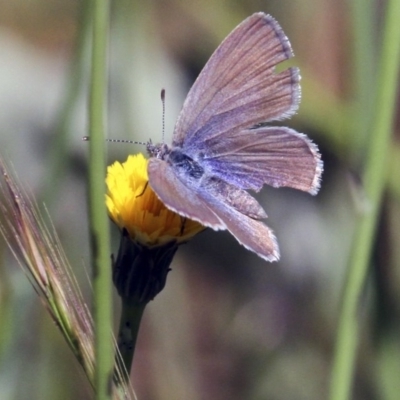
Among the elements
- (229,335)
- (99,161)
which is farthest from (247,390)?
(99,161)

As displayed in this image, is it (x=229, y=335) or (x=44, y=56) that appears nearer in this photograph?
(x=229, y=335)

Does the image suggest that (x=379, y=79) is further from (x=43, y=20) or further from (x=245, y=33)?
(x=43, y=20)

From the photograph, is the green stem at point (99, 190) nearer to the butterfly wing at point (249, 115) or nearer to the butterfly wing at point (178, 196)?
the butterfly wing at point (178, 196)

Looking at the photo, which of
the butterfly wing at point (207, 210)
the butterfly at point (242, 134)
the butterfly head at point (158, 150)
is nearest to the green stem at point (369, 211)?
the butterfly wing at point (207, 210)

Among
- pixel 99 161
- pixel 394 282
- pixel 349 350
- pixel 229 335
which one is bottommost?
pixel 229 335

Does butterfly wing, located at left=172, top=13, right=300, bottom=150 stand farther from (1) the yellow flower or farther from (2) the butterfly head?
(1) the yellow flower

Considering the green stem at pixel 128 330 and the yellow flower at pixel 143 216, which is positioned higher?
the yellow flower at pixel 143 216
